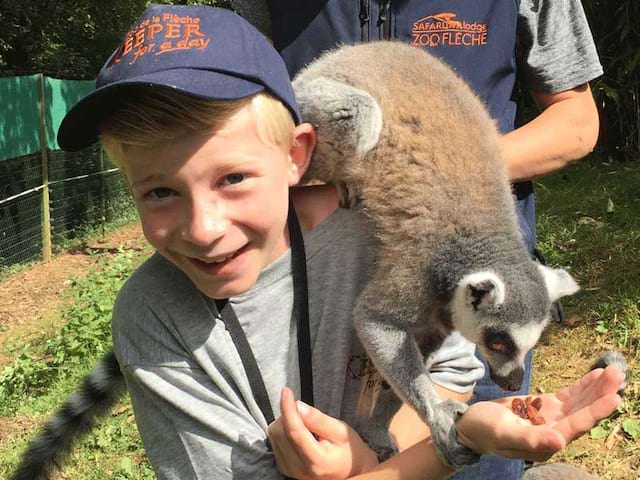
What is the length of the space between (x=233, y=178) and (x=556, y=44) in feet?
3.42

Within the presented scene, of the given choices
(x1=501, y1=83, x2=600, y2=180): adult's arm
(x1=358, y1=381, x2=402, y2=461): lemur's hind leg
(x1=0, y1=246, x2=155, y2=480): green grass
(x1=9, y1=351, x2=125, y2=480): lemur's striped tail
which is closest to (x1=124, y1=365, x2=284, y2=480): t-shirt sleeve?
(x1=358, y1=381, x2=402, y2=461): lemur's hind leg

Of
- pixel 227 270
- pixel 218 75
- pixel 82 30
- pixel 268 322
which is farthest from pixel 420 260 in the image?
pixel 82 30

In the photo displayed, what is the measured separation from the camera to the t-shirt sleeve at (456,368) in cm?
178

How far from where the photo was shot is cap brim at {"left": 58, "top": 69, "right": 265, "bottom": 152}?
3.84 ft

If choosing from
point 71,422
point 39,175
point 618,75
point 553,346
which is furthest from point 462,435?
point 618,75

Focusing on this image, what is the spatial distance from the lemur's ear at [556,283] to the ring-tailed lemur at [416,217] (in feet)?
0.15

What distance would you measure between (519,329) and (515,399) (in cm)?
71

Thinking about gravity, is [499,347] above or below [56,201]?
above

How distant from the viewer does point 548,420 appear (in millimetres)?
1258

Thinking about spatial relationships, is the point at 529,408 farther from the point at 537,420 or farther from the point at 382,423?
the point at 382,423

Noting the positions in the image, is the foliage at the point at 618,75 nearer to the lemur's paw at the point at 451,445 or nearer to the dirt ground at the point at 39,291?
the dirt ground at the point at 39,291

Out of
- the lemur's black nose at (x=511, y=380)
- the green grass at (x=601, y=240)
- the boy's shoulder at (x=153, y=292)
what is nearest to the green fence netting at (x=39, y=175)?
the green grass at (x=601, y=240)

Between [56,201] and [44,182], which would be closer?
[44,182]

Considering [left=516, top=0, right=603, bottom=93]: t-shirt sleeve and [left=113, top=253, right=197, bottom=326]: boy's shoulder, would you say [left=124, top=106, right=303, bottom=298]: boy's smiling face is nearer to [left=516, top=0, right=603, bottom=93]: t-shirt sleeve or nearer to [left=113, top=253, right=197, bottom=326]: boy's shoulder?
[left=113, top=253, right=197, bottom=326]: boy's shoulder
